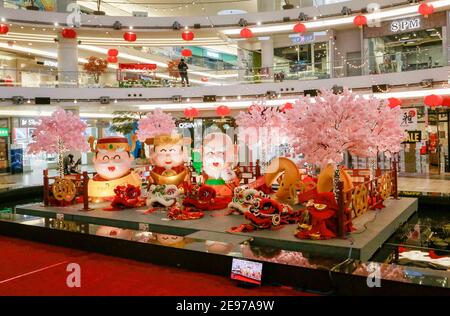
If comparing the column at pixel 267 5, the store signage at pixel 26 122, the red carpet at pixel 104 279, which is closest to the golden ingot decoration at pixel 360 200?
the red carpet at pixel 104 279

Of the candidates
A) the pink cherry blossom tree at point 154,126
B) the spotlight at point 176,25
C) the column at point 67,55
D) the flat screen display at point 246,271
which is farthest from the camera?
the column at point 67,55

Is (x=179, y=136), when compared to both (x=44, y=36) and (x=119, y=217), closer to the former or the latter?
(x=119, y=217)

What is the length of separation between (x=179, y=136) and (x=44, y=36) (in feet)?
35.6

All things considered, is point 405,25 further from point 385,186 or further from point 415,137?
point 385,186

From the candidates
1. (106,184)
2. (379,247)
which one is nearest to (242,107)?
(106,184)

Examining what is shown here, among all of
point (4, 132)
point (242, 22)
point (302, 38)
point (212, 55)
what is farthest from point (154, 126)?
point (212, 55)

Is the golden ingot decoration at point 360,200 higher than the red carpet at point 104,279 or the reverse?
higher

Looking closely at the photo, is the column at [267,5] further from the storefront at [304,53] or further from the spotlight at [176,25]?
the spotlight at [176,25]

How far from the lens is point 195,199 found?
27.1ft

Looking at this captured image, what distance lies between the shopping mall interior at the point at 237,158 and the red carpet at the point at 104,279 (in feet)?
0.10

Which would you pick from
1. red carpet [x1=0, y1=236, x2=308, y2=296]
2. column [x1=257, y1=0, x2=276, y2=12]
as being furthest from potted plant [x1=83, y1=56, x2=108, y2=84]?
red carpet [x1=0, y1=236, x2=308, y2=296]

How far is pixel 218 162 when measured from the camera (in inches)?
341

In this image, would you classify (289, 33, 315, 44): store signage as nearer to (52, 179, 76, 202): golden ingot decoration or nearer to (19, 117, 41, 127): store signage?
(52, 179, 76, 202): golden ingot decoration

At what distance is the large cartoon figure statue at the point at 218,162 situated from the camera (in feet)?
28.4
